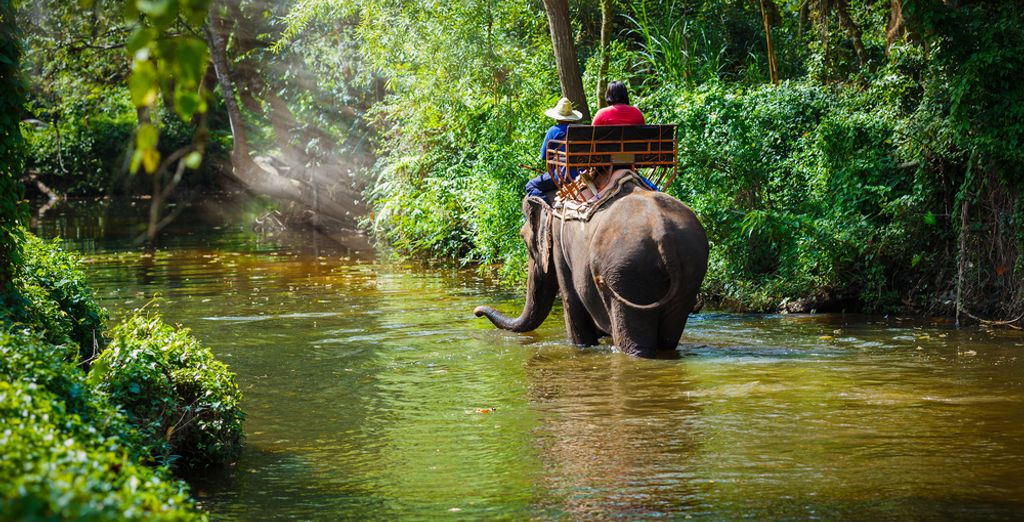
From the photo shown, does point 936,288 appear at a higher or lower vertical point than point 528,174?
lower

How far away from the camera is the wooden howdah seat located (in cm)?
1151

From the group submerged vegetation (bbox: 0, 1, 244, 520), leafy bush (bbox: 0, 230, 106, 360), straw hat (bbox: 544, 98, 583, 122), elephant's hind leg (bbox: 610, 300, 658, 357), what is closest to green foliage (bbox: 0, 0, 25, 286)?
submerged vegetation (bbox: 0, 1, 244, 520)

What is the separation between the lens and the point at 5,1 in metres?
7.82

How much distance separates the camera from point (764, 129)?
602 inches

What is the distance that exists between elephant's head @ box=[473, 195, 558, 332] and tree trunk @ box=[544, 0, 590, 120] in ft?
11.7

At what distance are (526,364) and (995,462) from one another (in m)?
5.08

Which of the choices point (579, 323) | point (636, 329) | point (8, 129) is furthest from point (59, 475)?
point (579, 323)

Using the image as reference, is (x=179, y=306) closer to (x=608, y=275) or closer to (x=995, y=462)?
(x=608, y=275)

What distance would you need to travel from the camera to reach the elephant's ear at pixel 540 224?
12.9 m

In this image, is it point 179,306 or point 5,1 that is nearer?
point 5,1

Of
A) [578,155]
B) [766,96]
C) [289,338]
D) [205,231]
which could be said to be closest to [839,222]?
[766,96]

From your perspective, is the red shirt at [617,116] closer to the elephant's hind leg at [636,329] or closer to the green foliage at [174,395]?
the elephant's hind leg at [636,329]

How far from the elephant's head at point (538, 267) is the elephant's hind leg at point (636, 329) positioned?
183cm

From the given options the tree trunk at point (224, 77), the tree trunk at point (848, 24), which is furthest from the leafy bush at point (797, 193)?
the tree trunk at point (224, 77)
